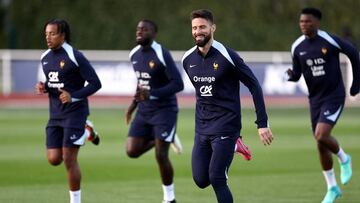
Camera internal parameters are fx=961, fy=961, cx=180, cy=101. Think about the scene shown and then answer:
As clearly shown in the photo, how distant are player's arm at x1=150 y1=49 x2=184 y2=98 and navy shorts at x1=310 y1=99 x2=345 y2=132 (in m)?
1.99

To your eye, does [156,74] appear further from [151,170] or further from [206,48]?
[151,170]

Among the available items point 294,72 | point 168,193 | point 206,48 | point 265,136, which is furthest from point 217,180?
point 294,72

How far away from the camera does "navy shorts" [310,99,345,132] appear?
13.6 metres

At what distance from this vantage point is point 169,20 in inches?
1873

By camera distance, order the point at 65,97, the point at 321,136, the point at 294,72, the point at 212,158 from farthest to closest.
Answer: the point at 294,72 → the point at 321,136 → the point at 65,97 → the point at 212,158

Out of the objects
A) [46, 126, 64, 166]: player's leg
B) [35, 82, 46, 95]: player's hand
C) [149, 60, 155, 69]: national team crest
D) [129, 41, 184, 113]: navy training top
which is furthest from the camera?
[149, 60, 155, 69]: national team crest

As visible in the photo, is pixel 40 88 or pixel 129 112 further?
pixel 129 112

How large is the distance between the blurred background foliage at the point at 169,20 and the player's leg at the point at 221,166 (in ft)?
115

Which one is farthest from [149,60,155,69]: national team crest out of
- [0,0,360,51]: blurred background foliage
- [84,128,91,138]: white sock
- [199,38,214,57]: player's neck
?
[0,0,360,51]: blurred background foliage

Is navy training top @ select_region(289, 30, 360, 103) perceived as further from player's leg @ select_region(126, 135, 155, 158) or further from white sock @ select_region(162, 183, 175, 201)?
player's leg @ select_region(126, 135, 155, 158)

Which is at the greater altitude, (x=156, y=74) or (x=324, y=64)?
(x=324, y=64)

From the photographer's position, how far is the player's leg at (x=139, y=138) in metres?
14.4

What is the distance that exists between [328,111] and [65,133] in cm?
381

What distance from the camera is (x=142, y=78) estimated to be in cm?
1443
